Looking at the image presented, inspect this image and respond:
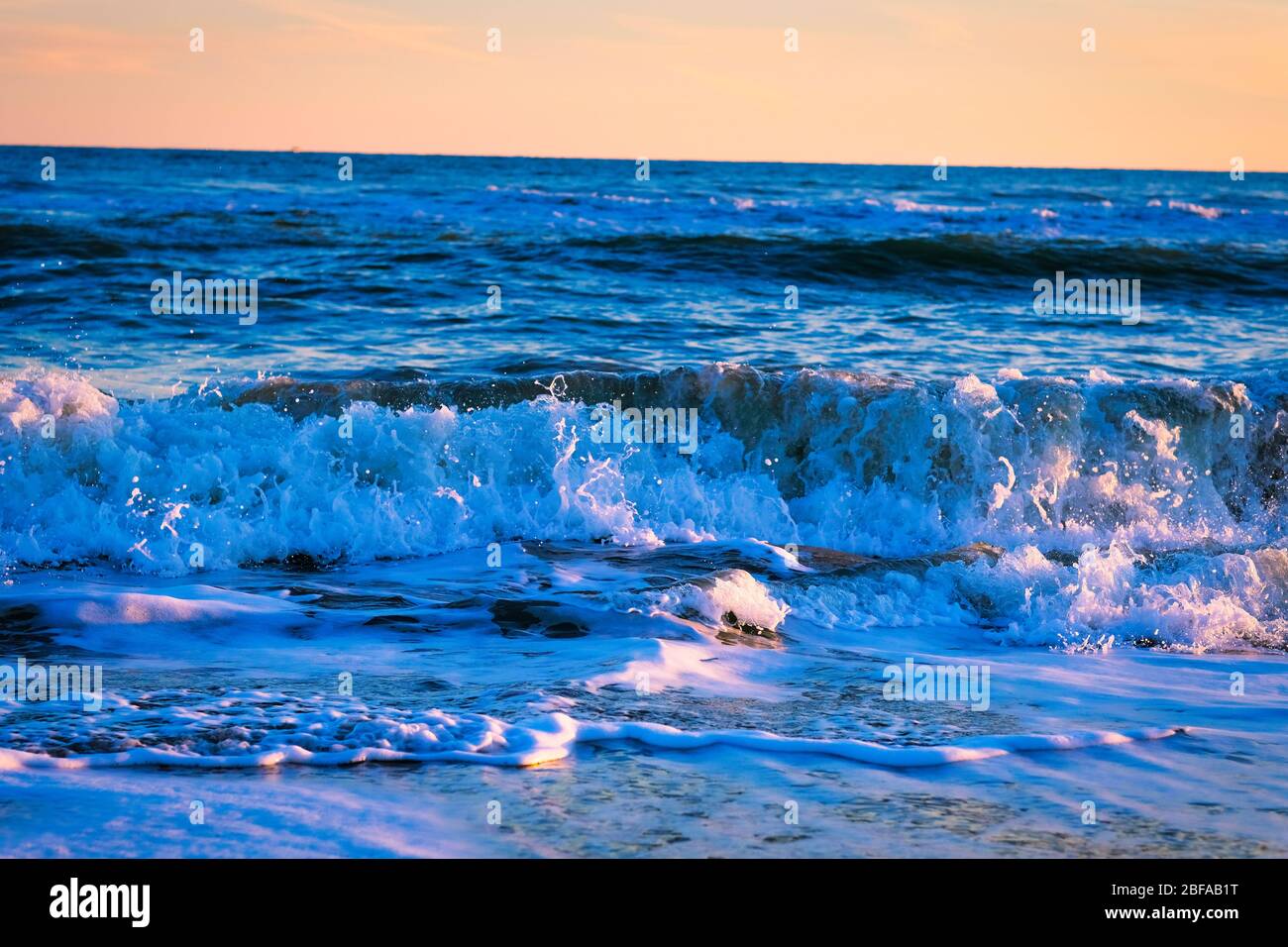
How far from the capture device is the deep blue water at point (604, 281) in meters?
12.8

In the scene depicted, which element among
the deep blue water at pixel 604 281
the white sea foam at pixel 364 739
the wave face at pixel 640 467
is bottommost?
the white sea foam at pixel 364 739

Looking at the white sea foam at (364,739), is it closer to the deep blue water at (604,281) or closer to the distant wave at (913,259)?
the deep blue water at (604,281)

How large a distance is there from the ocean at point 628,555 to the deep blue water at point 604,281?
0.12 metres

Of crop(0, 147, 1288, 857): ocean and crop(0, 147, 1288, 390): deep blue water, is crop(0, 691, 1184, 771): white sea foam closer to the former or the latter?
crop(0, 147, 1288, 857): ocean

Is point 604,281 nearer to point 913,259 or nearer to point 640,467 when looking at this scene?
point 913,259

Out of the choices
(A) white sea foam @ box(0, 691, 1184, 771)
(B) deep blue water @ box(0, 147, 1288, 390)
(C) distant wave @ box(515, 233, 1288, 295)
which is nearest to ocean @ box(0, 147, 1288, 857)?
(A) white sea foam @ box(0, 691, 1184, 771)

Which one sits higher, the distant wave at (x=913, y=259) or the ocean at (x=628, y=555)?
the distant wave at (x=913, y=259)

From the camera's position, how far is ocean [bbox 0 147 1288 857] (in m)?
3.83

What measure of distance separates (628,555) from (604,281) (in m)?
10.1

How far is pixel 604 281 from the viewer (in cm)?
1756

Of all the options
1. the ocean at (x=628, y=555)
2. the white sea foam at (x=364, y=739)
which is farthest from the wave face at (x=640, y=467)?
the white sea foam at (x=364, y=739)

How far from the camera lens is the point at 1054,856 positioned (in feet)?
11.1

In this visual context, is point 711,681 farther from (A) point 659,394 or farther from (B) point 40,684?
(A) point 659,394
